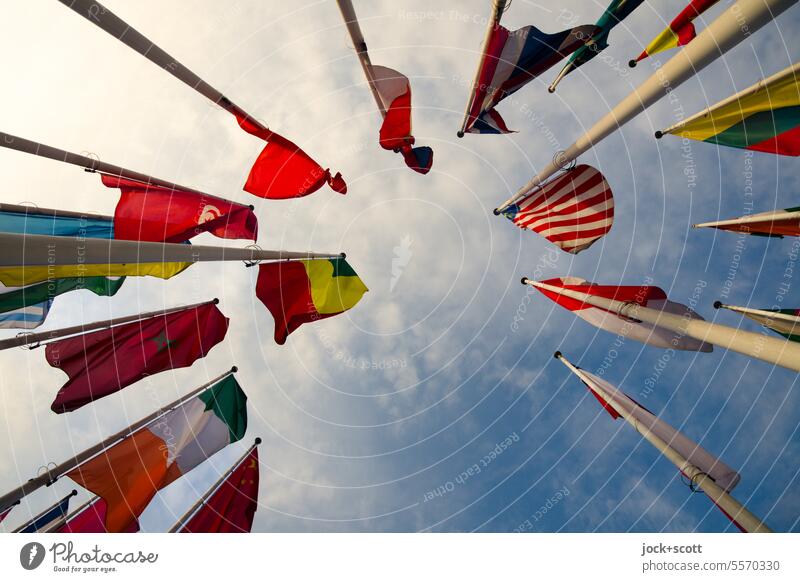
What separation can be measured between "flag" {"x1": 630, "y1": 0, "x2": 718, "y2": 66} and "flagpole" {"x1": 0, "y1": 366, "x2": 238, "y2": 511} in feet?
49.3

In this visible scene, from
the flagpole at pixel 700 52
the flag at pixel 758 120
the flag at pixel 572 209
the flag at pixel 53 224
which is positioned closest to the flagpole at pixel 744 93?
the flag at pixel 758 120

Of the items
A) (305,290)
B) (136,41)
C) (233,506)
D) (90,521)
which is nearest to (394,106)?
(136,41)

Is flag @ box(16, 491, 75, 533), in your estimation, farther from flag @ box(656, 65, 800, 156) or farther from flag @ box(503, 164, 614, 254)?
flag @ box(656, 65, 800, 156)

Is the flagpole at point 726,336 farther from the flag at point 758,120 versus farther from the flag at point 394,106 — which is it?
the flag at point 394,106

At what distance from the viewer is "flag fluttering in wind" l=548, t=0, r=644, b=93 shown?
680 centimetres

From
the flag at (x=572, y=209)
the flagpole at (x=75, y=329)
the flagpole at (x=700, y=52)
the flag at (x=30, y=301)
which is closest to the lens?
the flagpole at (x=700, y=52)

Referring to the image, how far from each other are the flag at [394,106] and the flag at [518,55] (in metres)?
1.79

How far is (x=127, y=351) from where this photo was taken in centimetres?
1023

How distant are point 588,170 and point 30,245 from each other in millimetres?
11705

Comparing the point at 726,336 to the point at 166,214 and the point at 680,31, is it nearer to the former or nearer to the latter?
the point at 680,31

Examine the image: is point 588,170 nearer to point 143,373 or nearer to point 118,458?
point 143,373

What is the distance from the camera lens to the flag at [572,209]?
33.4 ft
